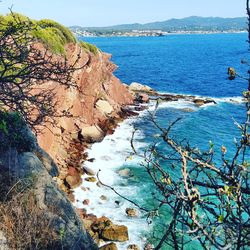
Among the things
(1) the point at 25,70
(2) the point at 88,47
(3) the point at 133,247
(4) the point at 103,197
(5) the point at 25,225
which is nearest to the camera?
(5) the point at 25,225

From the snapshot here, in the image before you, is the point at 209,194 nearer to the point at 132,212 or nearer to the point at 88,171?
the point at 132,212

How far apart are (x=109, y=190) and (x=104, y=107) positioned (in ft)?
53.0

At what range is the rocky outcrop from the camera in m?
8.95

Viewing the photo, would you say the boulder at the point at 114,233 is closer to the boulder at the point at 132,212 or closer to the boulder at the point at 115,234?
the boulder at the point at 115,234

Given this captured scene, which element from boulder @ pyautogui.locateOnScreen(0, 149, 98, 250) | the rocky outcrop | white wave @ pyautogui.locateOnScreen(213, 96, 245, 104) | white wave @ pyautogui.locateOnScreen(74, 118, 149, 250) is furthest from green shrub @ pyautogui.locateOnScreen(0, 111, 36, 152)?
white wave @ pyautogui.locateOnScreen(213, 96, 245, 104)

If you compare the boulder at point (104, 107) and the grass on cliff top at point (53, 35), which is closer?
the grass on cliff top at point (53, 35)

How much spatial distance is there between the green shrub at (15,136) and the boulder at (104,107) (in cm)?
2482

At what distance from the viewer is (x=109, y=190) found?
2416 centimetres

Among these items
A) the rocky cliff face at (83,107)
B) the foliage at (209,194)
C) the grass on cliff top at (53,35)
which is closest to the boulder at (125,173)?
the rocky cliff face at (83,107)

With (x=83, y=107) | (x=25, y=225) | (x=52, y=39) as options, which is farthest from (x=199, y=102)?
(x=25, y=225)

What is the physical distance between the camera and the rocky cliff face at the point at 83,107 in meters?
26.5

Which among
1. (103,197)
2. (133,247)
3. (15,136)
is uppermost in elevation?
(15,136)

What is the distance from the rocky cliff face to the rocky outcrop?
10897 mm

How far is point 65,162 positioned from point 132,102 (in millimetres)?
22672
